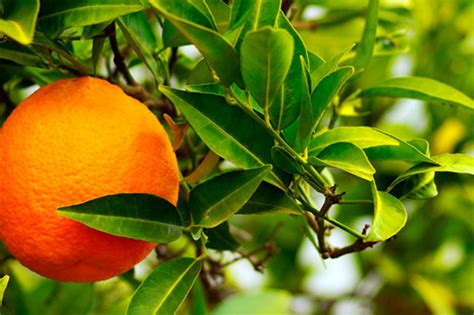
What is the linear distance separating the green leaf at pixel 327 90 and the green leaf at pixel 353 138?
0.02 m

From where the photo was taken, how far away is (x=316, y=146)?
2.46 ft

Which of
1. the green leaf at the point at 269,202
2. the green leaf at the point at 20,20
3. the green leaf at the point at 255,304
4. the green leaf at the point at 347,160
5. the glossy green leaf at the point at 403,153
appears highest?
the green leaf at the point at 20,20

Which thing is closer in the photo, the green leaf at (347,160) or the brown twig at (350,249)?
the green leaf at (347,160)

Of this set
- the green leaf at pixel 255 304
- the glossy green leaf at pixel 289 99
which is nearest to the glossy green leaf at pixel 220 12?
the glossy green leaf at pixel 289 99

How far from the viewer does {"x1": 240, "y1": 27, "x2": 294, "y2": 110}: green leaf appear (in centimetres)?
66

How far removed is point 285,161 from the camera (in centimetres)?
75

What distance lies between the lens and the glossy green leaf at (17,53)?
2.58 feet

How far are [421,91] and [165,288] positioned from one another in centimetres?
35

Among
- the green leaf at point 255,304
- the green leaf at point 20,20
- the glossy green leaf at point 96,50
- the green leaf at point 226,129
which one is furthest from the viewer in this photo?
the green leaf at point 255,304

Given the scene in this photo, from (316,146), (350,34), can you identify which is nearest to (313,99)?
(316,146)

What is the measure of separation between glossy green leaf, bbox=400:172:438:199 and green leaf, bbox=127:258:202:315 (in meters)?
0.22

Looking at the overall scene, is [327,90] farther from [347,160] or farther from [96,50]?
[96,50]

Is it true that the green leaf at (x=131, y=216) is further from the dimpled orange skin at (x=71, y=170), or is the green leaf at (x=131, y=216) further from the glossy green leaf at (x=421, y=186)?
the glossy green leaf at (x=421, y=186)

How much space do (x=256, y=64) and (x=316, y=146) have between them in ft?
0.35
